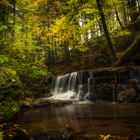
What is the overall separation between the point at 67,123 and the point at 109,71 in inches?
327

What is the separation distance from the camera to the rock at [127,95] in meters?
15.1

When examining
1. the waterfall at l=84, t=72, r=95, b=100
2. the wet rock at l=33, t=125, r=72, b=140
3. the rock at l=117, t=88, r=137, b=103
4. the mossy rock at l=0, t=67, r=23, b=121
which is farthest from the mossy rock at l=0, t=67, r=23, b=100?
the waterfall at l=84, t=72, r=95, b=100

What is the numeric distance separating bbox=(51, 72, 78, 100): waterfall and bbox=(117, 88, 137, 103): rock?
13.2 ft

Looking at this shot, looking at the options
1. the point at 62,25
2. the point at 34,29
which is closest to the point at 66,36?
the point at 62,25

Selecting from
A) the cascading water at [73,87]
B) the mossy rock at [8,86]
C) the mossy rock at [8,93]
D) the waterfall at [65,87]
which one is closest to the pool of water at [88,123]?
the mossy rock at [8,93]

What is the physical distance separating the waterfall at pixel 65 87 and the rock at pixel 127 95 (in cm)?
403

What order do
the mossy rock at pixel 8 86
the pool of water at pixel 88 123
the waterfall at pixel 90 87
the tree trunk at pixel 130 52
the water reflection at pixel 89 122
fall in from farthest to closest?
the tree trunk at pixel 130 52 < the waterfall at pixel 90 87 < the mossy rock at pixel 8 86 < the water reflection at pixel 89 122 < the pool of water at pixel 88 123

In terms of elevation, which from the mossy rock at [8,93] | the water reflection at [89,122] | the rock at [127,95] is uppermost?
the mossy rock at [8,93]

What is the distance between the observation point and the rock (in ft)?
49.5

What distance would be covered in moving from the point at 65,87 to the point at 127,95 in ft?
21.9

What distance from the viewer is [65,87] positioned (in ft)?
69.2

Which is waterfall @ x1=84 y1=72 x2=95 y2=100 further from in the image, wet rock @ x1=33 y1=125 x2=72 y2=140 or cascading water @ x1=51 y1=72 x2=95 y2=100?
wet rock @ x1=33 y1=125 x2=72 y2=140

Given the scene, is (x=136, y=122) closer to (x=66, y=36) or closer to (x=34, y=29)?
(x=66, y=36)

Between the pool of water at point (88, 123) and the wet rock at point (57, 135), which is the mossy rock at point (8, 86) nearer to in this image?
the pool of water at point (88, 123)
